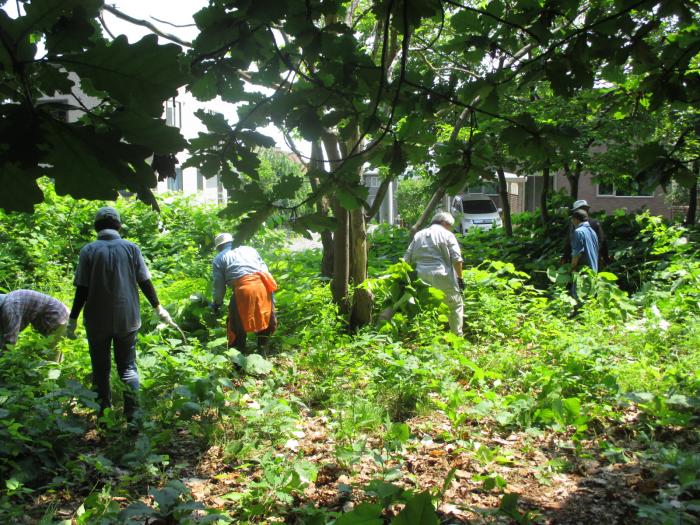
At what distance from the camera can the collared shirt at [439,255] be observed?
23.4 ft

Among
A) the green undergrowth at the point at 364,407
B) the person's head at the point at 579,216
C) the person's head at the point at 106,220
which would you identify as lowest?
the green undergrowth at the point at 364,407

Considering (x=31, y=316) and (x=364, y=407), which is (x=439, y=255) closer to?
(x=364, y=407)

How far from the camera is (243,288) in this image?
243 inches

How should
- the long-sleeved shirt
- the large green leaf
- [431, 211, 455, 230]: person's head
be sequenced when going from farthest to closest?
the long-sleeved shirt
[431, 211, 455, 230]: person's head
the large green leaf

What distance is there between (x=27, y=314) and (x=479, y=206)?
67.6 feet

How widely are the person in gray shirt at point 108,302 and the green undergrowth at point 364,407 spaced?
0.87ft

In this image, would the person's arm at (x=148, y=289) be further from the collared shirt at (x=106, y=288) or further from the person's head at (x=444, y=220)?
the person's head at (x=444, y=220)

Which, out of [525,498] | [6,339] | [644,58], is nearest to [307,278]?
[6,339]

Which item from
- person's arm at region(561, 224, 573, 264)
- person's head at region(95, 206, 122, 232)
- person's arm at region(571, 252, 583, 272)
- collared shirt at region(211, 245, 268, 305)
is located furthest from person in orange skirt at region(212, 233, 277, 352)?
person's arm at region(561, 224, 573, 264)

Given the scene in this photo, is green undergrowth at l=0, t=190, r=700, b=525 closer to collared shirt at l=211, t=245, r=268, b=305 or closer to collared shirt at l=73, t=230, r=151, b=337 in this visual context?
collared shirt at l=73, t=230, r=151, b=337

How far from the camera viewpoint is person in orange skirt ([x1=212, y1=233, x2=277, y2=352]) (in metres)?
6.19

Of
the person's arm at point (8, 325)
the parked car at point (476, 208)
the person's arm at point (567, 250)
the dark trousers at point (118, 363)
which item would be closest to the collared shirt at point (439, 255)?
the person's arm at point (567, 250)

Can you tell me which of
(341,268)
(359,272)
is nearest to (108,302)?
(341,268)

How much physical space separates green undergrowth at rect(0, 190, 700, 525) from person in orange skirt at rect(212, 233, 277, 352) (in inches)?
16.5
